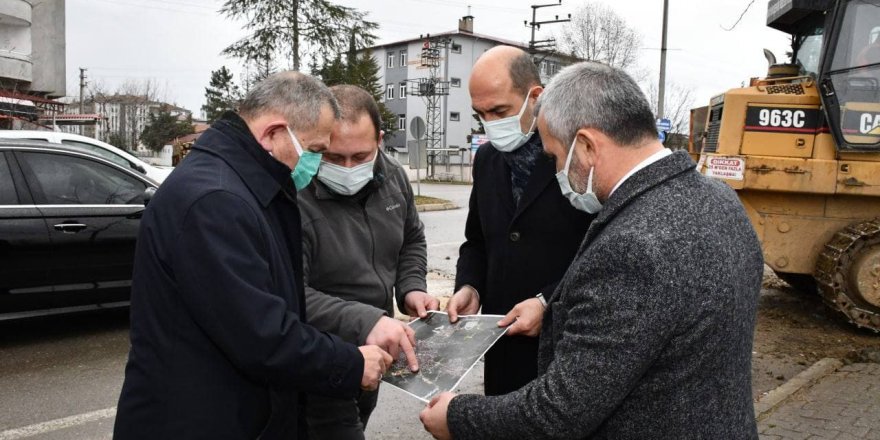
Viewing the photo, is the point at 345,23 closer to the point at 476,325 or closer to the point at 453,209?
the point at 453,209

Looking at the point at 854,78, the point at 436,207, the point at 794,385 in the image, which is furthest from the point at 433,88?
the point at 794,385

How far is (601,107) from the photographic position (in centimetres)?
171

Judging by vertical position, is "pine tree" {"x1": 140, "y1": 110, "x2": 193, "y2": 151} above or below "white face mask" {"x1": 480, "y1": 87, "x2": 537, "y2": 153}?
above

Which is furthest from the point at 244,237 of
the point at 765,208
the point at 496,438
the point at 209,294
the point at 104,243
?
the point at 765,208

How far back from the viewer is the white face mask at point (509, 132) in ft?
8.97

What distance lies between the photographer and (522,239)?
103 inches

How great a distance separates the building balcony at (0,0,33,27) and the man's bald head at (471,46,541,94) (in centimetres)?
3028

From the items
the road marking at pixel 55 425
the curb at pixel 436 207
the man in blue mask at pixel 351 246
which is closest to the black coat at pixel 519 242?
the man in blue mask at pixel 351 246

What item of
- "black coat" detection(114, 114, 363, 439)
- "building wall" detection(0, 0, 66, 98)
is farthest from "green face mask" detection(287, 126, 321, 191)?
"building wall" detection(0, 0, 66, 98)

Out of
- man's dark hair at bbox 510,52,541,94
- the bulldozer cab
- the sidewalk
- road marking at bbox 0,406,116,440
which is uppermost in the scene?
the bulldozer cab

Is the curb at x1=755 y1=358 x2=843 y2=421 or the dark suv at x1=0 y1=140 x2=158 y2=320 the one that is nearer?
the curb at x1=755 y1=358 x2=843 y2=421

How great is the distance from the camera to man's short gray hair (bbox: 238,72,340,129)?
2.08 m

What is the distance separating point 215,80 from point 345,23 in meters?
57.7

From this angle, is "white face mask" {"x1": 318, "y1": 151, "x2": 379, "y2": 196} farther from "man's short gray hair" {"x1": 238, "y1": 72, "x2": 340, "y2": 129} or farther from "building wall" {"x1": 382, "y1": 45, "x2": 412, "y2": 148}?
"building wall" {"x1": 382, "y1": 45, "x2": 412, "y2": 148}
